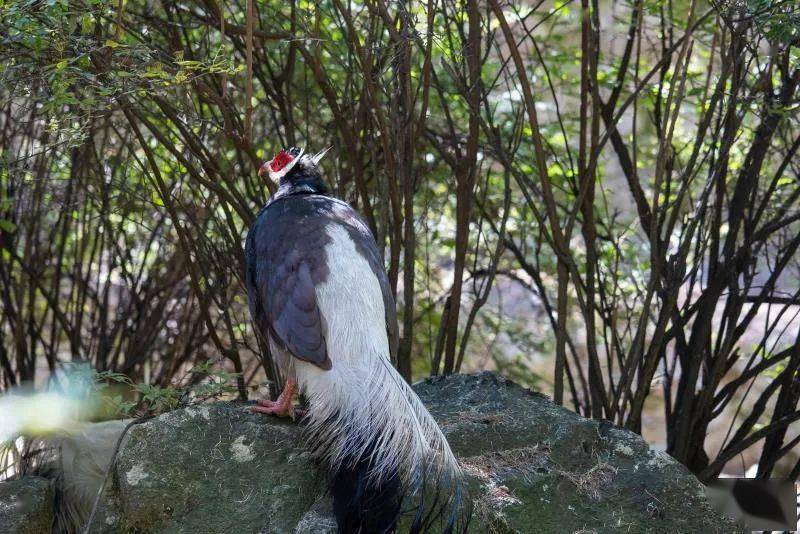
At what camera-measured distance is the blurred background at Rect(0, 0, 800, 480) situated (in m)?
4.28

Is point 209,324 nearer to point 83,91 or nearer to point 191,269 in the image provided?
point 191,269

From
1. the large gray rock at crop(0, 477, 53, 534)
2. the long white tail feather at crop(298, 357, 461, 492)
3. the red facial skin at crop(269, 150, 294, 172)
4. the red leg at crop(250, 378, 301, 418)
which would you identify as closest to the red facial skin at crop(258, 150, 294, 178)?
the red facial skin at crop(269, 150, 294, 172)

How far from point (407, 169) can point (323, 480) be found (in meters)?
1.89

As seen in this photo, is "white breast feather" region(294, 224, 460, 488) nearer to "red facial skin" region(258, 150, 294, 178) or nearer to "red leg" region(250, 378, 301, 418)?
"red leg" region(250, 378, 301, 418)

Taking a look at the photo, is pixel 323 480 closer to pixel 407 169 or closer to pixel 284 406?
pixel 284 406

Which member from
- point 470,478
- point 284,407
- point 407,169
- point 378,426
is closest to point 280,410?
point 284,407

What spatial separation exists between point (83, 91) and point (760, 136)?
3.46 metres

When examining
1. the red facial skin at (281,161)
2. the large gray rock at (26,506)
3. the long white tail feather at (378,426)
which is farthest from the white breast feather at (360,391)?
the large gray rock at (26,506)

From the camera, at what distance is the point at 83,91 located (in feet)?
13.7

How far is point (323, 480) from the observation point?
141 inches

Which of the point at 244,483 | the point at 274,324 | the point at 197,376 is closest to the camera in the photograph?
the point at 244,483

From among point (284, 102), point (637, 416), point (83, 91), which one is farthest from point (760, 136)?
point (83, 91)

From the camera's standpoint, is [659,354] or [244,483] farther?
[659,354]

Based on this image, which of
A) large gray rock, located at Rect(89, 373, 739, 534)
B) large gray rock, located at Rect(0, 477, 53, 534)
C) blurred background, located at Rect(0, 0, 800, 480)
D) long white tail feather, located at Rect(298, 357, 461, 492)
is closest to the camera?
long white tail feather, located at Rect(298, 357, 461, 492)
